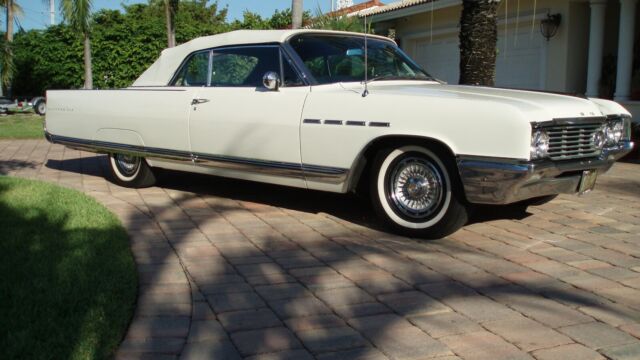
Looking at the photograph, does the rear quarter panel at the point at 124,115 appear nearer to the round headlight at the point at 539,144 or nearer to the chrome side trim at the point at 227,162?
the chrome side trim at the point at 227,162

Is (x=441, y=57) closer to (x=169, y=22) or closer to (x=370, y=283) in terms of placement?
(x=169, y=22)

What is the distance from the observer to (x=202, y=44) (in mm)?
6633

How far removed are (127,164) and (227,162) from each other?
1.89 m

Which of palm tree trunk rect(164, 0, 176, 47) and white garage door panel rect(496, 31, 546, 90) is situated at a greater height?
palm tree trunk rect(164, 0, 176, 47)

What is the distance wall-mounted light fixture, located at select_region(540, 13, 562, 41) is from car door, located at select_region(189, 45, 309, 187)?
8775 millimetres

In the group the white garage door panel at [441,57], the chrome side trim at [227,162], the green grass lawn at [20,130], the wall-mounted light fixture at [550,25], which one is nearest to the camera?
the chrome side trim at [227,162]

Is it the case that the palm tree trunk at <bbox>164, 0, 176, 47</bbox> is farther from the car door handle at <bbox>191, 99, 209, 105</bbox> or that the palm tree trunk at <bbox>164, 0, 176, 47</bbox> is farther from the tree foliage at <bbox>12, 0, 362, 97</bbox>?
the car door handle at <bbox>191, 99, 209, 105</bbox>

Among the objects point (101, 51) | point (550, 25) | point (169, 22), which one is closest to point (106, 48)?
point (101, 51)

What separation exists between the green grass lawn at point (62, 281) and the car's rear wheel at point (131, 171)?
1235 millimetres

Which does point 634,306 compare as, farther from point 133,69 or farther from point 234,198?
point 133,69

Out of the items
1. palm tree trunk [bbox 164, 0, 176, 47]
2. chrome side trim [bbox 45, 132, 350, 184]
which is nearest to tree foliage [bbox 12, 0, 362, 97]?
palm tree trunk [bbox 164, 0, 176, 47]

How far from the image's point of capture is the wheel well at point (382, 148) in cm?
479

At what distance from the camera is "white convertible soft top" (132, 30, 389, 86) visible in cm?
601

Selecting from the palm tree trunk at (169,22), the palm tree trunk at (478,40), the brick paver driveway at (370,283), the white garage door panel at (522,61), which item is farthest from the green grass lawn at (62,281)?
the palm tree trunk at (169,22)
